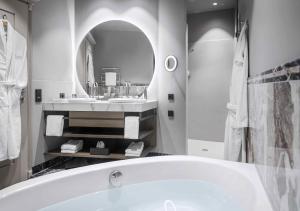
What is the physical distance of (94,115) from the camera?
2.90 metres

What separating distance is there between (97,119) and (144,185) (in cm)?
111

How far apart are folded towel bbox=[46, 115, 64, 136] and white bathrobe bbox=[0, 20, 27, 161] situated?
2.23ft

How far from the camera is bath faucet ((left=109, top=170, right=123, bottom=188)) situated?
1.95 m

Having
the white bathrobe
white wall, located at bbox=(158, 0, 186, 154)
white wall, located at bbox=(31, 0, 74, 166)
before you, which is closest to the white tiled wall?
white wall, located at bbox=(158, 0, 186, 154)

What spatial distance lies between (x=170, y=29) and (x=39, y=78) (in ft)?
5.78

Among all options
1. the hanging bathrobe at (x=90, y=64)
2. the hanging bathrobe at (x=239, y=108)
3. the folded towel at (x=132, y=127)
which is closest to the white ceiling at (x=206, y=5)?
the hanging bathrobe at (x=239, y=108)

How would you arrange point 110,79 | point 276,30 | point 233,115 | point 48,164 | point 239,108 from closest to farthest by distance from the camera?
point 276,30 < point 239,108 < point 233,115 < point 48,164 < point 110,79

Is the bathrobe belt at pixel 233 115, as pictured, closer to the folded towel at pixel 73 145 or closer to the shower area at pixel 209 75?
the shower area at pixel 209 75

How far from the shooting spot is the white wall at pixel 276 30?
956 mm

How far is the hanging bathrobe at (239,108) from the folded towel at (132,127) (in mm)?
954

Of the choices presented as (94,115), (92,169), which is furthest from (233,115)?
(94,115)

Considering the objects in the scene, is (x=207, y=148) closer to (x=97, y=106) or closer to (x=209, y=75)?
(x=209, y=75)

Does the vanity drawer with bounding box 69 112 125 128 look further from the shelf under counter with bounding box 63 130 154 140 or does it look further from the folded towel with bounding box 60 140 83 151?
the folded towel with bounding box 60 140 83 151

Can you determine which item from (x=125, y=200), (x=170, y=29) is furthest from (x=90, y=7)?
(x=125, y=200)
